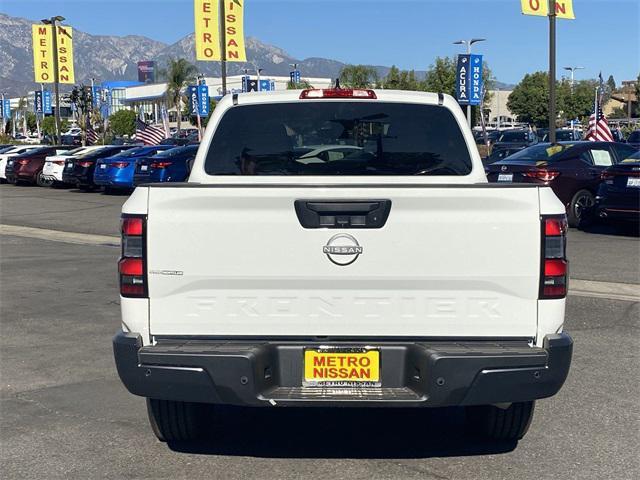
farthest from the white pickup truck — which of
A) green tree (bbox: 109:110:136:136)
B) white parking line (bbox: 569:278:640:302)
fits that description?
green tree (bbox: 109:110:136:136)

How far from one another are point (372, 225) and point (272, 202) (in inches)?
18.5

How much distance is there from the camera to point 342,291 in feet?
13.3

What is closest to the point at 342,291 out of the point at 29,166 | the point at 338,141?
the point at 338,141

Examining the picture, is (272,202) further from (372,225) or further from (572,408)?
(572,408)

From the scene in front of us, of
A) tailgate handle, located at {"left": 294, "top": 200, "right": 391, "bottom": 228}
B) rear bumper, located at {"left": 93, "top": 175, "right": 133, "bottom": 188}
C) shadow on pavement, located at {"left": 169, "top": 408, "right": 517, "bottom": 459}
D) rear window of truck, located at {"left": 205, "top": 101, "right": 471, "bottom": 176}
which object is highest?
rear window of truck, located at {"left": 205, "top": 101, "right": 471, "bottom": 176}

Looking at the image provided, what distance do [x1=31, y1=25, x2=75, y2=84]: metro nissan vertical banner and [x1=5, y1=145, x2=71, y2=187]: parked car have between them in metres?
9.38

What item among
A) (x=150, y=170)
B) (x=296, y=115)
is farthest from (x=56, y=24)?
(x=296, y=115)

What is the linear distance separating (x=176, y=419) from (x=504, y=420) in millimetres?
1781

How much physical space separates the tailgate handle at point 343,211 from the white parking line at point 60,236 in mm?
11416

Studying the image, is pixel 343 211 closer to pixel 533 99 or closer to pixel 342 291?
pixel 342 291

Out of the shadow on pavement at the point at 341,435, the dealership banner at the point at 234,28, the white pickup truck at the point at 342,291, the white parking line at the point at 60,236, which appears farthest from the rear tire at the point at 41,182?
the white pickup truck at the point at 342,291

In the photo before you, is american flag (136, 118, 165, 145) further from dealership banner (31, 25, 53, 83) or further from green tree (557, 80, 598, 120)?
green tree (557, 80, 598, 120)

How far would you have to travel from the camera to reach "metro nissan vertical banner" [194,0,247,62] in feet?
97.6

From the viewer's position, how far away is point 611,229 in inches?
648
